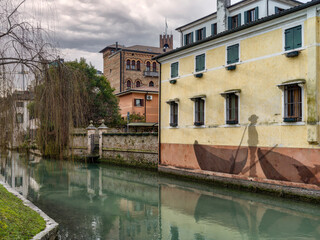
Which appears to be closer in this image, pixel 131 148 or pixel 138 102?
pixel 131 148

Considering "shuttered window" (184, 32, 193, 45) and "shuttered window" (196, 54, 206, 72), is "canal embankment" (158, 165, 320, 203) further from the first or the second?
"shuttered window" (184, 32, 193, 45)

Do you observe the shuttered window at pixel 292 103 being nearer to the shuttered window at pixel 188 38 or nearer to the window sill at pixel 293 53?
the window sill at pixel 293 53

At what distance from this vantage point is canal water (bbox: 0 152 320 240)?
9.76m

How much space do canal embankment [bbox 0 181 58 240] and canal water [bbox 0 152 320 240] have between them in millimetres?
1079

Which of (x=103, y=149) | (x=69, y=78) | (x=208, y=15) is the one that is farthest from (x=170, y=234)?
(x=103, y=149)

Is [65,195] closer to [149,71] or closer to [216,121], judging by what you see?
[216,121]

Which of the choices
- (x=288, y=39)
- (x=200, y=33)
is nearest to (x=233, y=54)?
(x=288, y=39)

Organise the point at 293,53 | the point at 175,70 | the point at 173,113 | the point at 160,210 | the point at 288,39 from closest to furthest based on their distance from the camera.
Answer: the point at 160,210 < the point at 293,53 < the point at 288,39 < the point at 175,70 < the point at 173,113

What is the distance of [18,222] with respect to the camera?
7035 mm

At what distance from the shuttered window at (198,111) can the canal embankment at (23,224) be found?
11.9m

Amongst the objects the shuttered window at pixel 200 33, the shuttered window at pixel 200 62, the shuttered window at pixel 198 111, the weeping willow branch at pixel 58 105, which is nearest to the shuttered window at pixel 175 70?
the shuttered window at pixel 200 62

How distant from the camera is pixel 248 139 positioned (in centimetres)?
1602

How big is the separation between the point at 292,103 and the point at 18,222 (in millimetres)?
11401

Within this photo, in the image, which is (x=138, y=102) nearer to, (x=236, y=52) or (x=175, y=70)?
(x=175, y=70)
